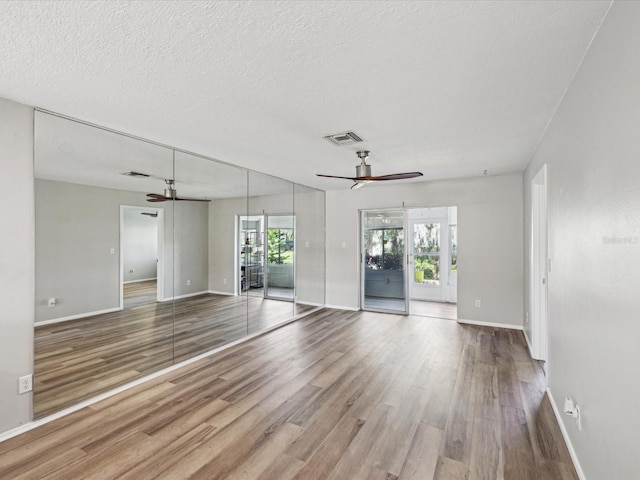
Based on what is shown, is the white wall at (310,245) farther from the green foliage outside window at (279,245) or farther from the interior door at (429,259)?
the interior door at (429,259)

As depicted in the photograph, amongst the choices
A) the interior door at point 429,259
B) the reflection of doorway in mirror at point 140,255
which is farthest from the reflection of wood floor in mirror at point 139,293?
the interior door at point 429,259

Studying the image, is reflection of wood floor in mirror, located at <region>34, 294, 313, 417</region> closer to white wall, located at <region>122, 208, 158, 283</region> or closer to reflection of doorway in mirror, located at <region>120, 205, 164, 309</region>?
reflection of doorway in mirror, located at <region>120, 205, 164, 309</region>

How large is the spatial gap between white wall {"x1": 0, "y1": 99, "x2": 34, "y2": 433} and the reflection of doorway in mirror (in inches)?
31.3

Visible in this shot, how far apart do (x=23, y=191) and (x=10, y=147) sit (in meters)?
0.33

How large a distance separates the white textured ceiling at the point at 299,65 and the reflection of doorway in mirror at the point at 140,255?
839mm

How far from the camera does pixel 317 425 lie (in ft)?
8.28

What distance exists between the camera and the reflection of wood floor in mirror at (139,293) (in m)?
3.27

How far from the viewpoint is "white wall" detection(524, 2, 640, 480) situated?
1268mm

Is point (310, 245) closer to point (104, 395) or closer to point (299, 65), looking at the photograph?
point (104, 395)

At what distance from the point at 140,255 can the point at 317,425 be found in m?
2.43

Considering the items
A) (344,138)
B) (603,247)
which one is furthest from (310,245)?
(603,247)

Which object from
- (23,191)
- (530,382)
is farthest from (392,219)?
(23,191)

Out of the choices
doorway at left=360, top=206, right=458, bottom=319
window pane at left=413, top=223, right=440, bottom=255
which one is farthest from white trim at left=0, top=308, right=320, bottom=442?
window pane at left=413, top=223, right=440, bottom=255

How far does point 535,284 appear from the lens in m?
3.88
